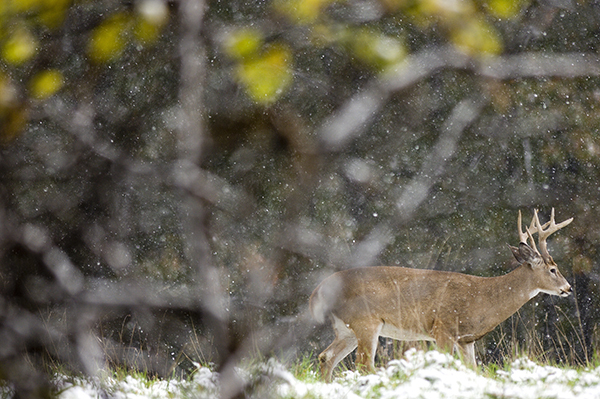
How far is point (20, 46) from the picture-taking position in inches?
283

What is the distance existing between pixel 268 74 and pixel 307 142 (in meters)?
0.93

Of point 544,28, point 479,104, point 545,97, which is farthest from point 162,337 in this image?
point 544,28

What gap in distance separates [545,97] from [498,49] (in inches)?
33.7

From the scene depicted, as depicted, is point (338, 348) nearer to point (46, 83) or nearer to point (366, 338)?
point (366, 338)

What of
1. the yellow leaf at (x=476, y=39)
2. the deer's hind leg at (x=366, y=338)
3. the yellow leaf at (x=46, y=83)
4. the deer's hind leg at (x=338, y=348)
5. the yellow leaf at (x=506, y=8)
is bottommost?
the deer's hind leg at (x=338, y=348)

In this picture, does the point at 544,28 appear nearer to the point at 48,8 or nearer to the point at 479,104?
the point at 479,104

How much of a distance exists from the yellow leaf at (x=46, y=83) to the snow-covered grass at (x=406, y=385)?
4622 millimetres

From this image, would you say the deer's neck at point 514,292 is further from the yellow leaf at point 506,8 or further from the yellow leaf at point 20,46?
the yellow leaf at point 20,46

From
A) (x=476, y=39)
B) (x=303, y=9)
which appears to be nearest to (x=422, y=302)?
(x=476, y=39)

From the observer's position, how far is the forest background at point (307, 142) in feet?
21.6

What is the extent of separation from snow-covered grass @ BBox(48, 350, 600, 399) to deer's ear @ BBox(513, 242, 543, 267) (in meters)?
1.40

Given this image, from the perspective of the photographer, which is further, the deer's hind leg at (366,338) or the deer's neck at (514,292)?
the deer's neck at (514,292)

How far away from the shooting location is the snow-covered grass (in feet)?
9.95

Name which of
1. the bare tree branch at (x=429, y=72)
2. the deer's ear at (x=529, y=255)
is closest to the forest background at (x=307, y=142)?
the bare tree branch at (x=429, y=72)
